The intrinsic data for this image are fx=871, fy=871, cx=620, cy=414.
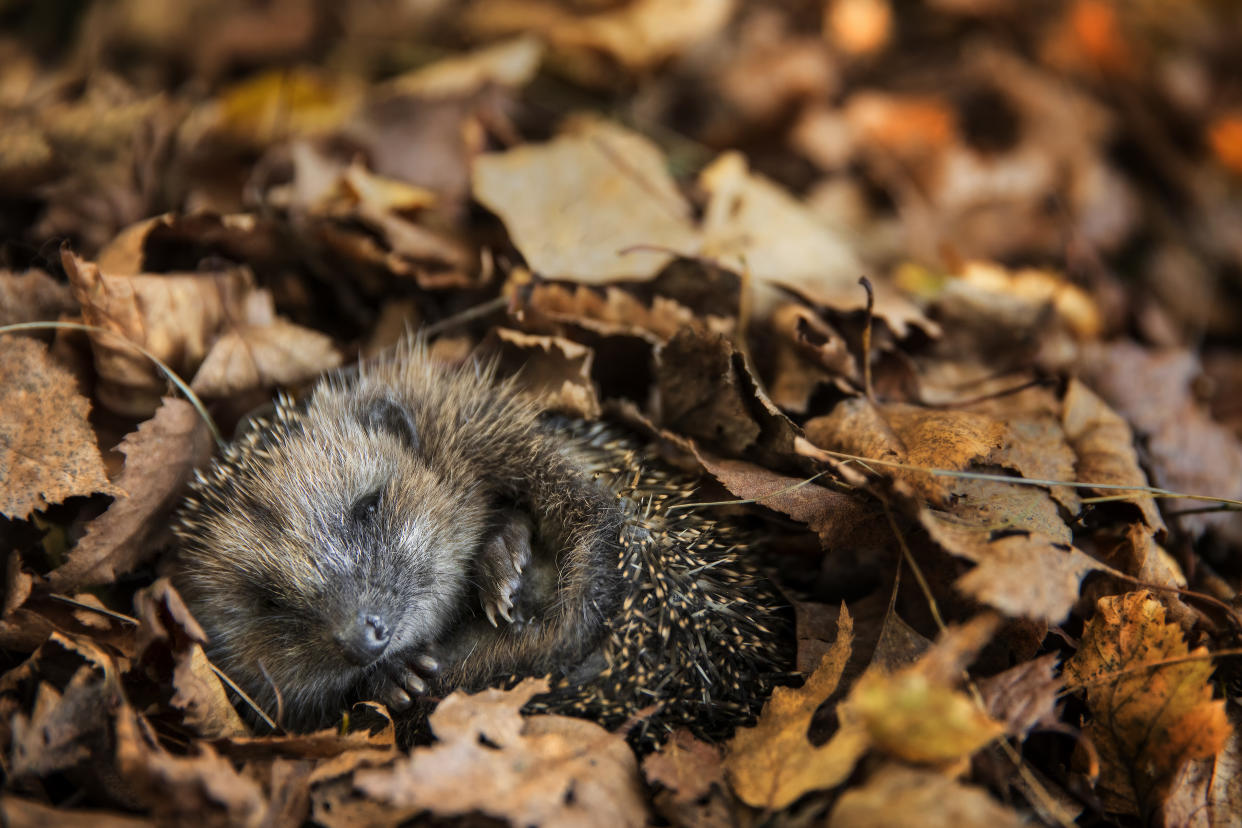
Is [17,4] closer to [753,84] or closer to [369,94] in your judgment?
[369,94]

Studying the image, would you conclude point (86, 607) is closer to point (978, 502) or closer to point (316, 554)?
point (316, 554)

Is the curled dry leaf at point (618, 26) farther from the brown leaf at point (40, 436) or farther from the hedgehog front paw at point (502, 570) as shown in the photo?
the brown leaf at point (40, 436)

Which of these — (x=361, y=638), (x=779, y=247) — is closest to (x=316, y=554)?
(x=361, y=638)

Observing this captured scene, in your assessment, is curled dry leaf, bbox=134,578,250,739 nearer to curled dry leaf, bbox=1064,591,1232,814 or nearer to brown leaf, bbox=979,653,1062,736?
brown leaf, bbox=979,653,1062,736

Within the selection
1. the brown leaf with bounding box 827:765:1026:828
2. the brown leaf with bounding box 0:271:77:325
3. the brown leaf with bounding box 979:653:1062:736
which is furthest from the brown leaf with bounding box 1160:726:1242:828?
the brown leaf with bounding box 0:271:77:325

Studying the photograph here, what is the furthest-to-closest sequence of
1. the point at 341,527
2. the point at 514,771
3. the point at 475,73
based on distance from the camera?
1. the point at 475,73
2. the point at 341,527
3. the point at 514,771

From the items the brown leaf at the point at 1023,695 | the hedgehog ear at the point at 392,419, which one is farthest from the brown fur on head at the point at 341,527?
the brown leaf at the point at 1023,695
